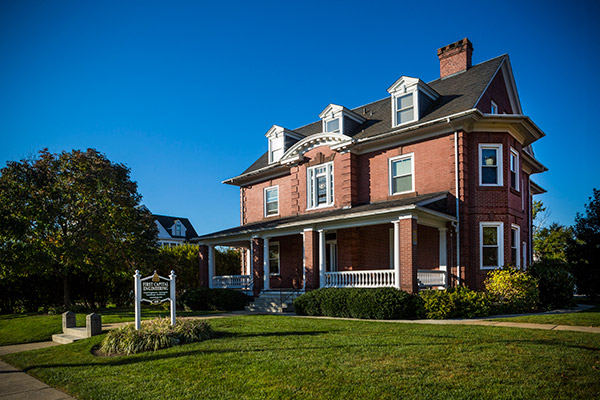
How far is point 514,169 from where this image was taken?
1906cm

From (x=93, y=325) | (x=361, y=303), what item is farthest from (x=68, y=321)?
(x=361, y=303)

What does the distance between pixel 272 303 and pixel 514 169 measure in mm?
12172

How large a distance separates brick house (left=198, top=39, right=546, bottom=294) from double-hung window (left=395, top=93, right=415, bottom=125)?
51mm

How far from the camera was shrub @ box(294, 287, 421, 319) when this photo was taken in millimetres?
14352

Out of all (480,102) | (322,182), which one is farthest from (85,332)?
(480,102)

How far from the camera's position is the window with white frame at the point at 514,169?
1882 cm

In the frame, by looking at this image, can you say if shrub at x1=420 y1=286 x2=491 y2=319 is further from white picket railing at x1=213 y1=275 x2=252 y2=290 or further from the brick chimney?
the brick chimney

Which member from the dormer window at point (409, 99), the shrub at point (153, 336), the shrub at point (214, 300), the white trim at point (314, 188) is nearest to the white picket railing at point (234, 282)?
the shrub at point (214, 300)

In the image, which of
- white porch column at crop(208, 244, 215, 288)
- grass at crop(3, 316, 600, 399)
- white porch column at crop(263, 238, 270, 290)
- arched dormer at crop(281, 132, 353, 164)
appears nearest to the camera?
grass at crop(3, 316, 600, 399)

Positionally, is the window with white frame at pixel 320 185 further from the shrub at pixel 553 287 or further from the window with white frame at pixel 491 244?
the shrub at pixel 553 287

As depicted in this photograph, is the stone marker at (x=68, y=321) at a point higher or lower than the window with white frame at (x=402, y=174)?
lower

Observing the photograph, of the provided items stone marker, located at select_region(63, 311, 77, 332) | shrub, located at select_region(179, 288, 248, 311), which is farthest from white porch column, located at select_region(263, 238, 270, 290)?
stone marker, located at select_region(63, 311, 77, 332)

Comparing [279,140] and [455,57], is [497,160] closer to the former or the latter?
[455,57]

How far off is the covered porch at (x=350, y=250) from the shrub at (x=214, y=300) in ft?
3.55
